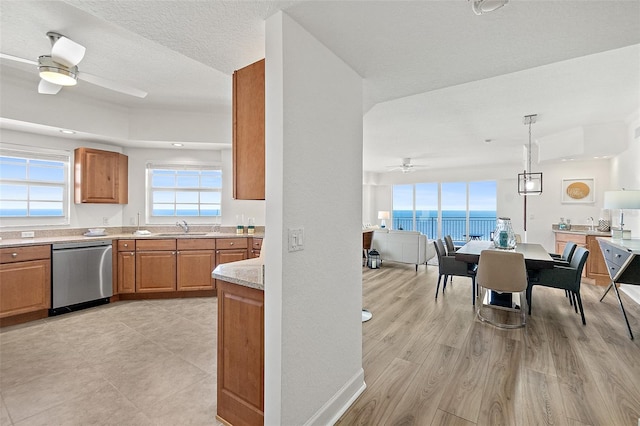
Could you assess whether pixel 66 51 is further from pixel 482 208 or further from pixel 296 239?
pixel 482 208

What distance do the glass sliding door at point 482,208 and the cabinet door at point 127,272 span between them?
28.1ft

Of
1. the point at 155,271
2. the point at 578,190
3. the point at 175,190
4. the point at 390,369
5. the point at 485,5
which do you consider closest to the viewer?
the point at 485,5

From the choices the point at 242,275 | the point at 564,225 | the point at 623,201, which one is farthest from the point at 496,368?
the point at 564,225

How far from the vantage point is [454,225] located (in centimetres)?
953

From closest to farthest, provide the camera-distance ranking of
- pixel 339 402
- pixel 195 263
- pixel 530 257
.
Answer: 1. pixel 339 402
2. pixel 530 257
3. pixel 195 263

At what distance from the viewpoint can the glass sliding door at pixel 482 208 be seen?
859cm

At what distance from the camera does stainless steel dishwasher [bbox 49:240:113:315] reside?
3.61 meters

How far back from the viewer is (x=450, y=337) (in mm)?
3043

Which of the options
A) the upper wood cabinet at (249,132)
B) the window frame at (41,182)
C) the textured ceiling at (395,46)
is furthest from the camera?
the window frame at (41,182)

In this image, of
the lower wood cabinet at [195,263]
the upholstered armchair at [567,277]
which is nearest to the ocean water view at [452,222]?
the upholstered armchair at [567,277]

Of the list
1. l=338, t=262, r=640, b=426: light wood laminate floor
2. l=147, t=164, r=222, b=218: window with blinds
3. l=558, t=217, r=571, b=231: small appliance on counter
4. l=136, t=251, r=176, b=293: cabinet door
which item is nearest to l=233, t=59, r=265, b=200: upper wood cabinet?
l=338, t=262, r=640, b=426: light wood laminate floor

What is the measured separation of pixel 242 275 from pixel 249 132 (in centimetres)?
89

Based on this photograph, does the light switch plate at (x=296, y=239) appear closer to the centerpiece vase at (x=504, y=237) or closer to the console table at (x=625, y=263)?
the console table at (x=625, y=263)

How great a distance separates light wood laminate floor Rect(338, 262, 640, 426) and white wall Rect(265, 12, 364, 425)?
1.34 ft
